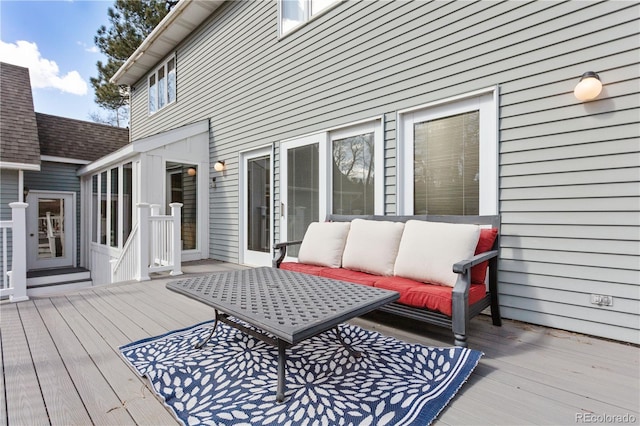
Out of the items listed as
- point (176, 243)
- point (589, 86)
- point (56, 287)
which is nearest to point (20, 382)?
point (176, 243)

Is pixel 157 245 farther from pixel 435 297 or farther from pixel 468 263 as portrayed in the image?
pixel 468 263

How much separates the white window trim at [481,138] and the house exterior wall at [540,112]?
0.21ft

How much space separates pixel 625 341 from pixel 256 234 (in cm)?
473

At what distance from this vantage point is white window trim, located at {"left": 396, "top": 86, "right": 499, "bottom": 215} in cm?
288

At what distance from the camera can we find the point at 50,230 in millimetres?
8148

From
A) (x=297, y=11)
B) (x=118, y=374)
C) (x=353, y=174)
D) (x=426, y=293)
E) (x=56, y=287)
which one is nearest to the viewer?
(x=118, y=374)

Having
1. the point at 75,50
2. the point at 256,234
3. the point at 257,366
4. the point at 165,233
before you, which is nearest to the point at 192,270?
the point at 165,233

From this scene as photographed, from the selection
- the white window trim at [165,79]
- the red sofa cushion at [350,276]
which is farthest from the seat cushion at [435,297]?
the white window trim at [165,79]

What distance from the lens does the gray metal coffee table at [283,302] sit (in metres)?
1.44

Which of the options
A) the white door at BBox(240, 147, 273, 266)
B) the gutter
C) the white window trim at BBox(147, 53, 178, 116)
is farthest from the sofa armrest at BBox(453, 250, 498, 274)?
the white window trim at BBox(147, 53, 178, 116)

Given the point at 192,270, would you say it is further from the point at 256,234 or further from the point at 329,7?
the point at 329,7

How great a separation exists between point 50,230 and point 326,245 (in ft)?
28.7

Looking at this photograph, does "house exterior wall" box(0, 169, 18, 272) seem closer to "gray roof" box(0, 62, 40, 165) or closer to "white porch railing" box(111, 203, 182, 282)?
"gray roof" box(0, 62, 40, 165)

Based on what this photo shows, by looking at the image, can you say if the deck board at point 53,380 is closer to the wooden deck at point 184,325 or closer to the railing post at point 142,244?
the wooden deck at point 184,325
